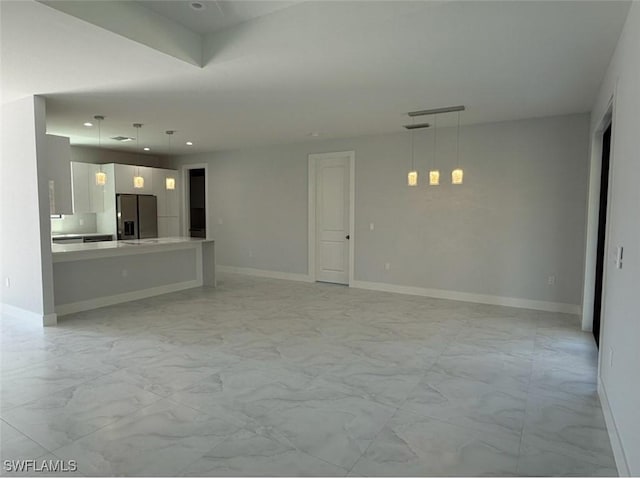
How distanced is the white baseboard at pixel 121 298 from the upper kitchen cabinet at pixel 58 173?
1246 millimetres

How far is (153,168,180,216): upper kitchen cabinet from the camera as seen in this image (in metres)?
8.67

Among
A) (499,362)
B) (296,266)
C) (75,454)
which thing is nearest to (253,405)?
(75,454)

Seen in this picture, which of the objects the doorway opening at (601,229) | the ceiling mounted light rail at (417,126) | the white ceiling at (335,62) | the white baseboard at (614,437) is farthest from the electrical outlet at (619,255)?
the ceiling mounted light rail at (417,126)

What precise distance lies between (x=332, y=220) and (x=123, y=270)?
361 centimetres

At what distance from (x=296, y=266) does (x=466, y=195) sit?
3.43 meters

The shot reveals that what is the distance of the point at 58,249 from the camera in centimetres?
504

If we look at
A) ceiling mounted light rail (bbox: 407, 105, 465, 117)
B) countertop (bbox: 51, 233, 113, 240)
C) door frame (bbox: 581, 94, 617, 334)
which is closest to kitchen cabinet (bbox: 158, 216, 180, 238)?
countertop (bbox: 51, 233, 113, 240)

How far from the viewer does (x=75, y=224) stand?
8.05 m

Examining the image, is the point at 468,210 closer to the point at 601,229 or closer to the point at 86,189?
the point at 601,229

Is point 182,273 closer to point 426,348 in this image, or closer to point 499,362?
point 426,348

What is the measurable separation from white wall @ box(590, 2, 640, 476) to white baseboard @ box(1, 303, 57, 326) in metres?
5.40

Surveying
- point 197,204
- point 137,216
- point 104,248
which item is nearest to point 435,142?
point 104,248

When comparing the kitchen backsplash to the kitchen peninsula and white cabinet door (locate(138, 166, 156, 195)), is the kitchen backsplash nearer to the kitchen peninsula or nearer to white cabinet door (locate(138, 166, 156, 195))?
white cabinet door (locate(138, 166, 156, 195))

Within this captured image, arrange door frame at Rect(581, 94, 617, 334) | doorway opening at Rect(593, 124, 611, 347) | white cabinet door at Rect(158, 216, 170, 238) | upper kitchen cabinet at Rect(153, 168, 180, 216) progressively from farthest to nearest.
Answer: white cabinet door at Rect(158, 216, 170, 238)
upper kitchen cabinet at Rect(153, 168, 180, 216)
door frame at Rect(581, 94, 617, 334)
doorway opening at Rect(593, 124, 611, 347)
